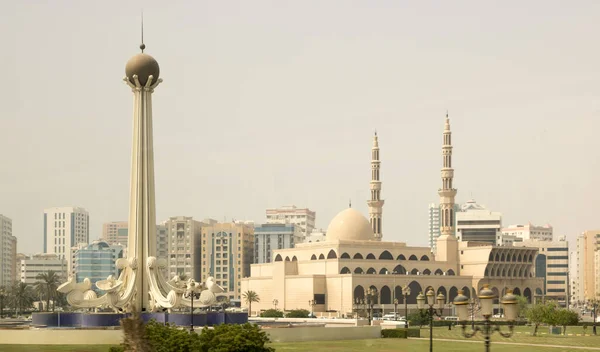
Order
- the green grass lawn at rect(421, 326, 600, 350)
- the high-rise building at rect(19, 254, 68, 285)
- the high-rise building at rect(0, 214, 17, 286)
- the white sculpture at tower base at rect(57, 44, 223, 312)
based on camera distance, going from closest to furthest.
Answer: the white sculpture at tower base at rect(57, 44, 223, 312) < the green grass lawn at rect(421, 326, 600, 350) < the high-rise building at rect(0, 214, 17, 286) < the high-rise building at rect(19, 254, 68, 285)

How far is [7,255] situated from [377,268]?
70.8m

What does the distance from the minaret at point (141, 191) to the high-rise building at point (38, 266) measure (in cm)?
13678

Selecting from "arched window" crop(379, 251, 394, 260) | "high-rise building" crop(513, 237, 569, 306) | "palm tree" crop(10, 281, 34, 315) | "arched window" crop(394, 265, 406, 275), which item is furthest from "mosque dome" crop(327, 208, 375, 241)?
"high-rise building" crop(513, 237, 569, 306)

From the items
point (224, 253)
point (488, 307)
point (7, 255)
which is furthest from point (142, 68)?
point (224, 253)

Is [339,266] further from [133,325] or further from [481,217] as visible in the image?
[133,325]

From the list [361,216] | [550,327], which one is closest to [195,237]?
[361,216]

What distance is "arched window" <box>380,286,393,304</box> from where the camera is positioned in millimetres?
119062

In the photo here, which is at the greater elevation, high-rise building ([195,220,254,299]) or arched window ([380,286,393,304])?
high-rise building ([195,220,254,299])

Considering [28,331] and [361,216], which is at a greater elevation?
[361,216]

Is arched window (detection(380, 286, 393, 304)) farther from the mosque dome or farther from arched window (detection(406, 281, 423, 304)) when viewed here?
the mosque dome

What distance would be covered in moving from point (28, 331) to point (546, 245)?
468ft

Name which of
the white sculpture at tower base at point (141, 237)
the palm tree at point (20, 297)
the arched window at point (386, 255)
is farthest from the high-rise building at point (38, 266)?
the white sculpture at tower base at point (141, 237)

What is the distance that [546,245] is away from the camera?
18438 centimetres

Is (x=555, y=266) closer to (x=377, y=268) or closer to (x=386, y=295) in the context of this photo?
(x=377, y=268)
